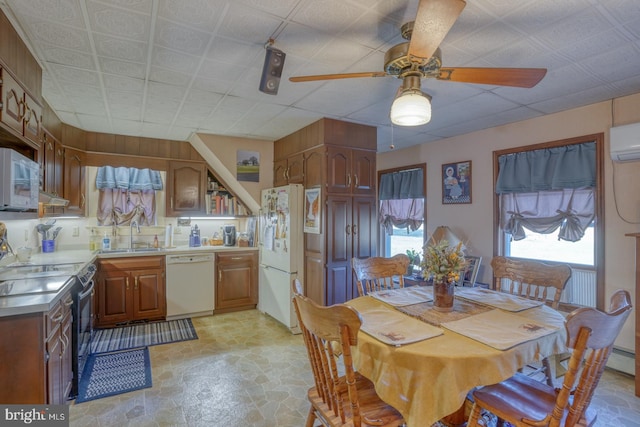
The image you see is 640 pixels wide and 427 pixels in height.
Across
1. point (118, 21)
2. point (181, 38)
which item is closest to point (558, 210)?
point (181, 38)

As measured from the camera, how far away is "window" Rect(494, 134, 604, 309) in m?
3.00

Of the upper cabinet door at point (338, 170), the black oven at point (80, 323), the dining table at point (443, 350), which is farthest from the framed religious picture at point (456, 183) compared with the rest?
the black oven at point (80, 323)

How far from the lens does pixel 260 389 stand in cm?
254

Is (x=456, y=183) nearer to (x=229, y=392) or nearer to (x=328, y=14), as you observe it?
(x=328, y=14)

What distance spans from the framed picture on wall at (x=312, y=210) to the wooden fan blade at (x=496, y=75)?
2.00m

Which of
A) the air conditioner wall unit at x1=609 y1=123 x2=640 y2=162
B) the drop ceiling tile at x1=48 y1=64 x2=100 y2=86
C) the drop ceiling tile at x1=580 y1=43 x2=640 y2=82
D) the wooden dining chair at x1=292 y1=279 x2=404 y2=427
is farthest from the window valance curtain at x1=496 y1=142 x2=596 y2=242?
the drop ceiling tile at x1=48 y1=64 x2=100 y2=86

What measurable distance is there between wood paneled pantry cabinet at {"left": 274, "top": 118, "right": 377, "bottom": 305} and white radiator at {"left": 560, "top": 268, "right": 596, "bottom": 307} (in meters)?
1.95

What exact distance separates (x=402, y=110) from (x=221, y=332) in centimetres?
324

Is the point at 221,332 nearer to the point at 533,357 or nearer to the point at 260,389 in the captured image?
the point at 260,389

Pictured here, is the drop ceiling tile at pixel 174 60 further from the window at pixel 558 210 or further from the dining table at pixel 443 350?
the window at pixel 558 210

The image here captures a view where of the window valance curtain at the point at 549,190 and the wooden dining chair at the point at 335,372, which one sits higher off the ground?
the window valance curtain at the point at 549,190

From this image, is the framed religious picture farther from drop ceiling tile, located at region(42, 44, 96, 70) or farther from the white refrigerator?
drop ceiling tile, located at region(42, 44, 96, 70)

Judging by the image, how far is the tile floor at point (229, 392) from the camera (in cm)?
218

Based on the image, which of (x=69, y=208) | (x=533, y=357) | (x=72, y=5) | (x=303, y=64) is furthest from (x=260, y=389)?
(x=69, y=208)
